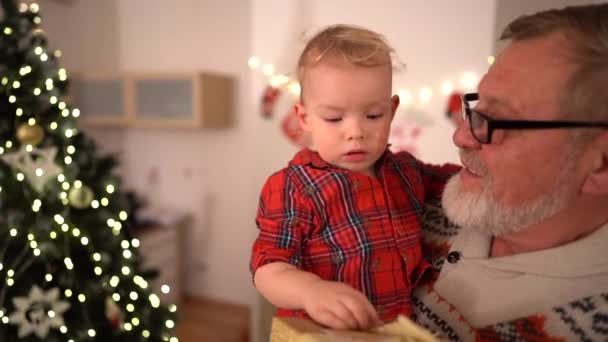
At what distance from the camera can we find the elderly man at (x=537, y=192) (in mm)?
686

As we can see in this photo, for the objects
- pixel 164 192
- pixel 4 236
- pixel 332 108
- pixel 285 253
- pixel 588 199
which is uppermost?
pixel 332 108

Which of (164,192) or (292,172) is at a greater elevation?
(292,172)

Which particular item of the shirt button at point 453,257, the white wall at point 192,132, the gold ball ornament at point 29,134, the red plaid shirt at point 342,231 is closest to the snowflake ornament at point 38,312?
the gold ball ornament at point 29,134

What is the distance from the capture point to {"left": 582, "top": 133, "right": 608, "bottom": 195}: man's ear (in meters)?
0.71

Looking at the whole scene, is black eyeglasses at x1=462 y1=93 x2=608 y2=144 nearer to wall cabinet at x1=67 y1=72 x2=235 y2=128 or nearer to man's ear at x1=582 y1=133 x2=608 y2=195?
man's ear at x1=582 y1=133 x2=608 y2=195

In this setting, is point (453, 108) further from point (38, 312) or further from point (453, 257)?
point (38, 312)

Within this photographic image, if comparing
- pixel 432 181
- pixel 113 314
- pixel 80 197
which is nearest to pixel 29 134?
pixel 80 197

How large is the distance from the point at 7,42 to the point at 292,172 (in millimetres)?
1353

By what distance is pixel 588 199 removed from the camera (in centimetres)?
75

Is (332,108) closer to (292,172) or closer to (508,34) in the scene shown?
(292,172)

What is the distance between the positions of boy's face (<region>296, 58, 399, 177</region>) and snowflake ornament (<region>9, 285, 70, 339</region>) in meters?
1.35

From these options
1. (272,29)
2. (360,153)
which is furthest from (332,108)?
(272,29)

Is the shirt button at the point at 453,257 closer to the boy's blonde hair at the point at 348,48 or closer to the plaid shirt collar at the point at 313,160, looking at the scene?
Result: the plaid shirt collar at the point at 313,160

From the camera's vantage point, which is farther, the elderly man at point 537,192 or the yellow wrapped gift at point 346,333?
the elderly man at point 537,192
